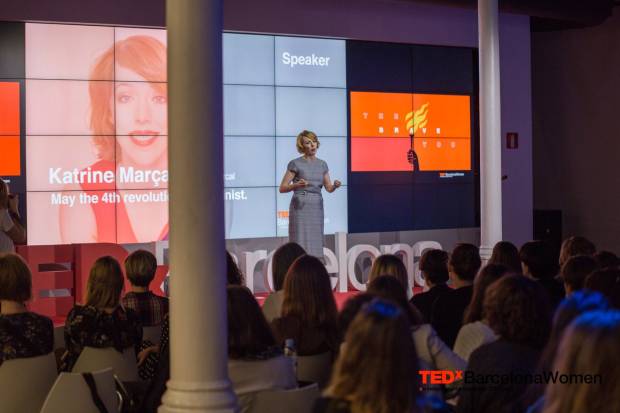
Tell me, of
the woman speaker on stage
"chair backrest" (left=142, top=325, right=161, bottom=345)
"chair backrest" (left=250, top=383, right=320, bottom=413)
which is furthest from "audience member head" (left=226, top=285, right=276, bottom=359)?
the woman speaker on stage

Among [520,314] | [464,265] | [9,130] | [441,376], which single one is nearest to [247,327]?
[441,376]

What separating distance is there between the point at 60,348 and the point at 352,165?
6.83m

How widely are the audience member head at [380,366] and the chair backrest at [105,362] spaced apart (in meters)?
2.51

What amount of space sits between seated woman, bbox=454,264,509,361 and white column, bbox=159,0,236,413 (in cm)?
103

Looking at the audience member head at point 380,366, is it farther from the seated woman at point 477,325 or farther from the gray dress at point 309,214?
the gray dress at point 309,214

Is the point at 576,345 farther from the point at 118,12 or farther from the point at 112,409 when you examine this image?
the point at 118,12

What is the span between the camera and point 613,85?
45.6 ft

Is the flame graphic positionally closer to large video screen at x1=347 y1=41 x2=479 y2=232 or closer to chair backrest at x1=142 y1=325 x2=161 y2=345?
large video screen at x1=347 y1=41 x2=479 y2=232

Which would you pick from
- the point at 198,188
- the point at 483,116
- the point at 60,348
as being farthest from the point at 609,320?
the point at 483,116

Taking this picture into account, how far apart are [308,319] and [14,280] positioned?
140 centimetres

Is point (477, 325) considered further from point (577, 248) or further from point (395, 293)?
point (577, 248)

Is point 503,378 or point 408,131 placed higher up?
point 408,131

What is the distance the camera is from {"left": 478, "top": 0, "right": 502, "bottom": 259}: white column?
9.52 m

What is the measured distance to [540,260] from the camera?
18.5 feet
